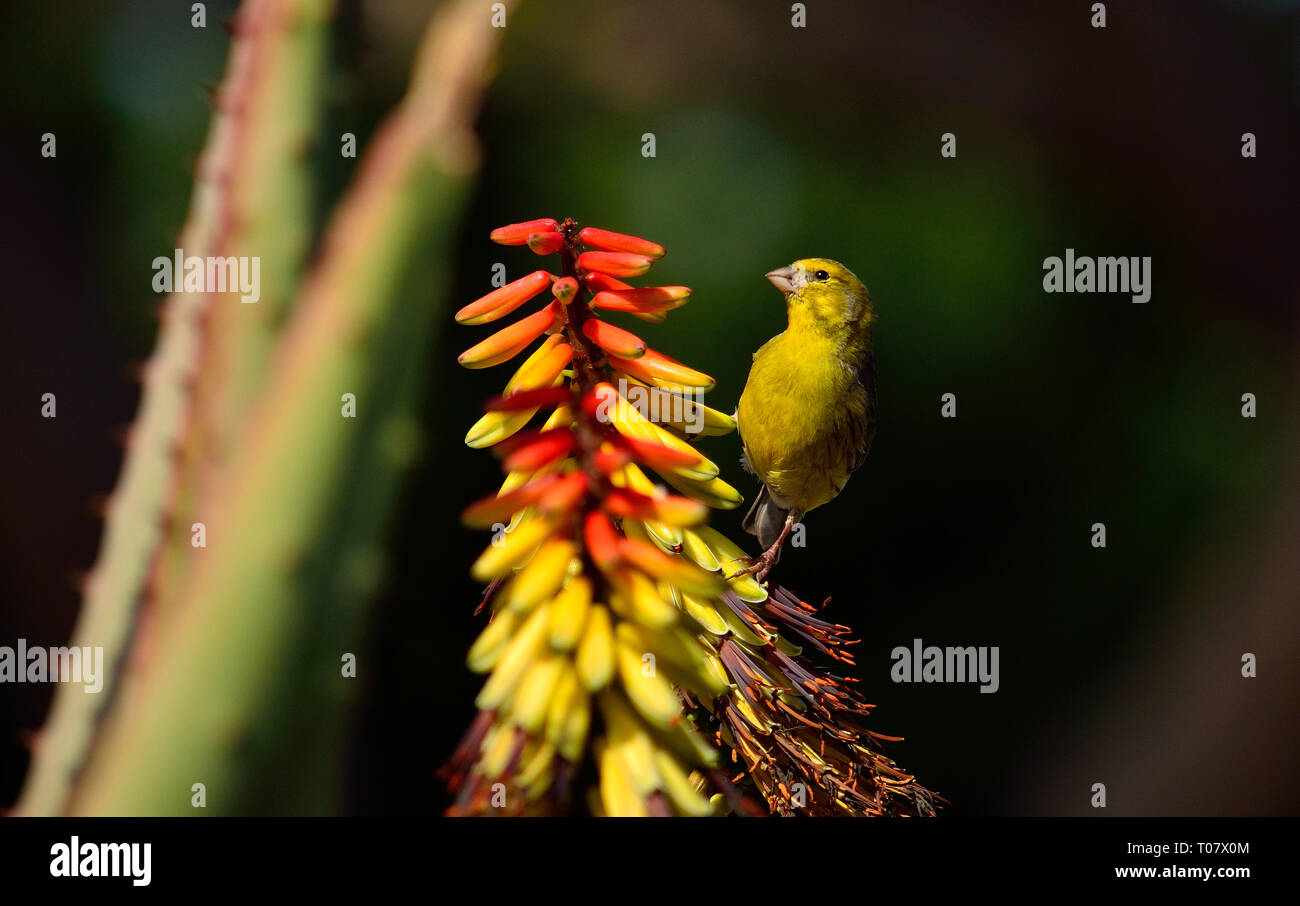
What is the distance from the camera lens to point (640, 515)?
3.11 feet

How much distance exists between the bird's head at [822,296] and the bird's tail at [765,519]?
27 cm

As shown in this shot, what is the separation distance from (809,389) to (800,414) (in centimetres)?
4

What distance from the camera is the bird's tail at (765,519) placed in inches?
60.2

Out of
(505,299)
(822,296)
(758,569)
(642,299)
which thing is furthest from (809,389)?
(505,299)

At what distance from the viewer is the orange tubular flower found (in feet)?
3.07

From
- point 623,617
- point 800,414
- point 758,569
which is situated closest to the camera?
point 623,617

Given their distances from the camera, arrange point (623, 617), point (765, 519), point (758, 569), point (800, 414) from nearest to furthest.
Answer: point (623, 617) < point (758, 569) < point (800, 414) < point (765, 519)

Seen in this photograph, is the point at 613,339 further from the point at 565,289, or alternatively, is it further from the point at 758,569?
the point at 758,569

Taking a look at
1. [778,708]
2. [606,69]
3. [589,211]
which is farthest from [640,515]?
[606,69]

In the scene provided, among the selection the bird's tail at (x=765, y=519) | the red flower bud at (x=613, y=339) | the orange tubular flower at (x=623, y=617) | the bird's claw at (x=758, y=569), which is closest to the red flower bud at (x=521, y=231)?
the orange tubular flower at (x=623, y=617)

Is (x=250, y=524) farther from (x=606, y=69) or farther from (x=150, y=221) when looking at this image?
(x=606, y=69)

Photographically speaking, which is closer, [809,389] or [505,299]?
[505,299]

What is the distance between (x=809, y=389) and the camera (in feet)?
4.65

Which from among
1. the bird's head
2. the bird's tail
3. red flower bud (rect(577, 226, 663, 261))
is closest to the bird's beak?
the bird's head
